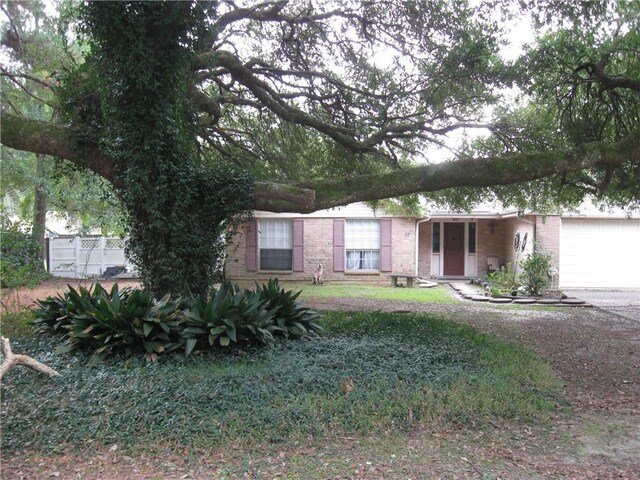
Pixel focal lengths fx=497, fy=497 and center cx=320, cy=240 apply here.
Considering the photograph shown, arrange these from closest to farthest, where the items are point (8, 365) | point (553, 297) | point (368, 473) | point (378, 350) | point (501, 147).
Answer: point (368, 473) < point (8, 365) < point (378, 350) < point (501, 147) < point (553, 297)

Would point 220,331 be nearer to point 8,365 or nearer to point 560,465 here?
point 8,365

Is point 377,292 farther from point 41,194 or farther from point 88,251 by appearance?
point 88,251

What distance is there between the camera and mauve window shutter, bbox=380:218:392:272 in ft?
60.6

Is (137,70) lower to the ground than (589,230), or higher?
higher

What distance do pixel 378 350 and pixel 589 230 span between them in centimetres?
1400

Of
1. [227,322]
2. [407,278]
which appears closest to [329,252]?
[407,278]

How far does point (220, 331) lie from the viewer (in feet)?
19.5

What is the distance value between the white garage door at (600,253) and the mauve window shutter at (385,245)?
5998mm

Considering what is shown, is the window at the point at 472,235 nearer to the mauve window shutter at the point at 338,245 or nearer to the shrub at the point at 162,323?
the mauve window shutter at the point at 338,245

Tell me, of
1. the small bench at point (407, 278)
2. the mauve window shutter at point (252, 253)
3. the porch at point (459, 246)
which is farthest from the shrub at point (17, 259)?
the porch at point (459, 246)

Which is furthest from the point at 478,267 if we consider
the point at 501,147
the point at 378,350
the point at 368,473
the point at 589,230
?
the point at 368,473

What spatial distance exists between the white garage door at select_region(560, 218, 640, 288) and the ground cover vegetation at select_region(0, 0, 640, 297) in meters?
6.66

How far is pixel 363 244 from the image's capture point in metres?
18.8

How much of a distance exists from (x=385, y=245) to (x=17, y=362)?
47.8ft
